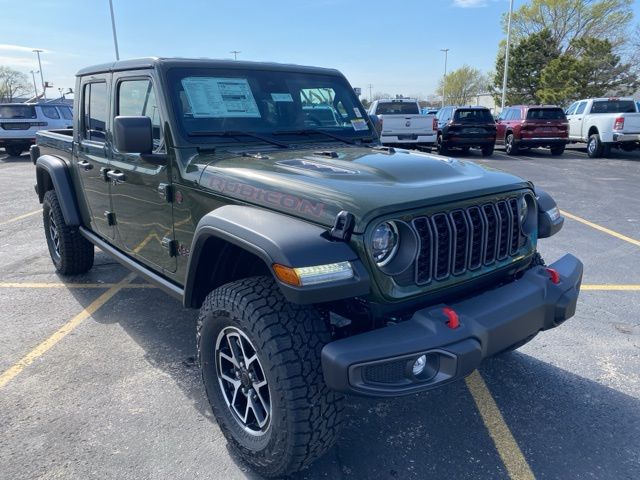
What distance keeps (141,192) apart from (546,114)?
16.3m

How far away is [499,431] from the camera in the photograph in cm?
275

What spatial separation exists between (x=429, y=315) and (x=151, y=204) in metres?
2.00

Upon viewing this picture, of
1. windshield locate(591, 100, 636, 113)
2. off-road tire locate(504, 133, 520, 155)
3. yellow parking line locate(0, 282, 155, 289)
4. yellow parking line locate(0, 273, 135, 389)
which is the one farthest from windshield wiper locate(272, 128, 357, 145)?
windshield locate(591, 100, 636, 113)

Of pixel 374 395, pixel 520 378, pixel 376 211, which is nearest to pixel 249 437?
pixel 374 395

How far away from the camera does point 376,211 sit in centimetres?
213

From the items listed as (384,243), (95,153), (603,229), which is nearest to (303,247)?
(384,243)

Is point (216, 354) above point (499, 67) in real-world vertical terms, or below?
below

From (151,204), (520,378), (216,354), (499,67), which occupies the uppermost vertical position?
(499,67)

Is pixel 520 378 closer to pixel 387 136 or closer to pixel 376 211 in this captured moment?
pixel 376 211

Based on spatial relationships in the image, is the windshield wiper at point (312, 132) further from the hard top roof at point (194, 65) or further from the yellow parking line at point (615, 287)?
the yellow parking line at point (615, 287)

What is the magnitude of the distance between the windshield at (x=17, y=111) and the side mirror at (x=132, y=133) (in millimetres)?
16991

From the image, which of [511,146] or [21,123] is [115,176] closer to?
[21,123]

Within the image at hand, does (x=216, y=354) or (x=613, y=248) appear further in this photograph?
(x=613, y=248)

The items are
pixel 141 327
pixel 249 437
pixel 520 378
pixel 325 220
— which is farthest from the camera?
pixel 141 327
